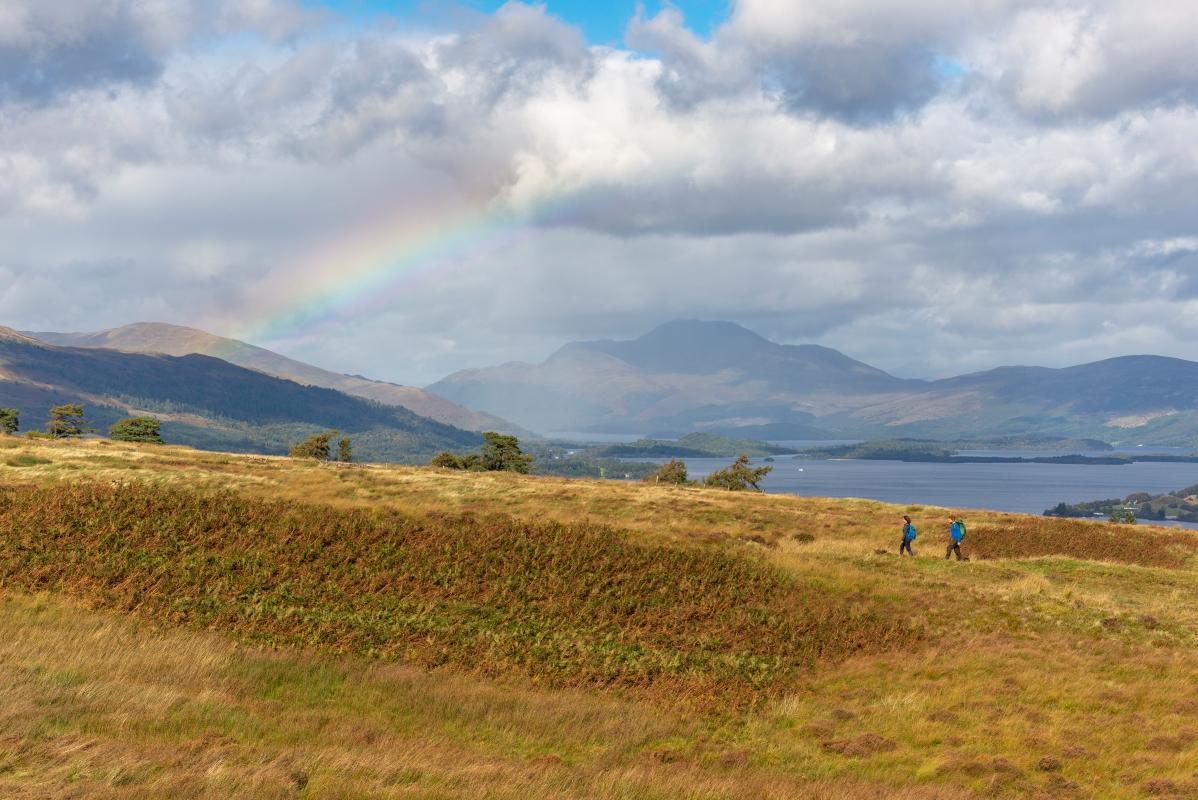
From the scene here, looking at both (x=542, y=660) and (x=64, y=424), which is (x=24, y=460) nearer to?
(x=542, y=660)

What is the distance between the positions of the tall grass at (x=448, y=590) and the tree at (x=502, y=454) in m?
84.7

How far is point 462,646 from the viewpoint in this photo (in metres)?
19.6

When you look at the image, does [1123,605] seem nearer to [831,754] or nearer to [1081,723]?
[1081,723]

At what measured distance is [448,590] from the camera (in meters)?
24.1

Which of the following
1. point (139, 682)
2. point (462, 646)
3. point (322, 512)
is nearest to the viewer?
point (139, 682)

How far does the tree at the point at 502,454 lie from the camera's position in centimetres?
11712

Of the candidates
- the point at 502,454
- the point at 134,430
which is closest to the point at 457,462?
the point at 502,454

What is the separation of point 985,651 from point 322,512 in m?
25.2

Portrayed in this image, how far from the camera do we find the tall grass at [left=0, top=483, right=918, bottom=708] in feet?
63.4

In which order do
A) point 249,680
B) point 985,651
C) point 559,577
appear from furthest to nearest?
point 559,577 → point 985,651 → point 249,680

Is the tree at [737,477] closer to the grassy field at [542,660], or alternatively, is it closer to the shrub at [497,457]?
the shrub at [497,457]

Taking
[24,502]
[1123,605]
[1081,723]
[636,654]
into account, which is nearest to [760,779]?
[636,654]

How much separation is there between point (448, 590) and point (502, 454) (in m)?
96.6

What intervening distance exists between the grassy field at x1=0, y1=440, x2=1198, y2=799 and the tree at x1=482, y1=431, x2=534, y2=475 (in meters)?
80.8
